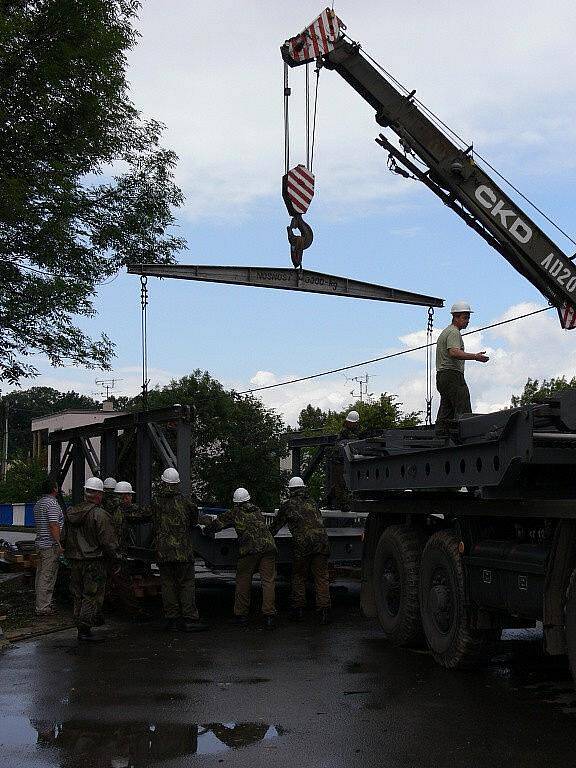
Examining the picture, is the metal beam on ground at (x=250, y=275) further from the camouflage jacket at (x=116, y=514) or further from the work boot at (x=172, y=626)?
the work boot at (x=172, y=626)

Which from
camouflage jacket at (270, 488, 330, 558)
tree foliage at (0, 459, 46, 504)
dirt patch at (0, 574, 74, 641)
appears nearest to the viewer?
dirt patch at (0, 574, 74, 641)

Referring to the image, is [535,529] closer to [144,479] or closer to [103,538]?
[103,538]

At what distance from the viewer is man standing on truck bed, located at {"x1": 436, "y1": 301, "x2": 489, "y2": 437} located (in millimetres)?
9938

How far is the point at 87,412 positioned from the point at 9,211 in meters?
63.6

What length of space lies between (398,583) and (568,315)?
4106 mm

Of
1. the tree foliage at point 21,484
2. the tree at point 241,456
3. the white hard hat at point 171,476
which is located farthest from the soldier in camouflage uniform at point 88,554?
the tree foliage at point 21,484

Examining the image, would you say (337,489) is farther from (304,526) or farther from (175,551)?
(175,551)

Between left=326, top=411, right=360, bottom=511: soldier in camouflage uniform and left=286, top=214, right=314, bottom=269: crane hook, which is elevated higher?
left=286, top=214, right=314, bottom=269: crane hook

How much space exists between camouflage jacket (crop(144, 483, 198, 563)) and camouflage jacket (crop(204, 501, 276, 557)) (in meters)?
0.36

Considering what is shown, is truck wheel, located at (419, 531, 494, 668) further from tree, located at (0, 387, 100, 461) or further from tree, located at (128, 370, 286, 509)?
tree, located at (0, 387, 100, 461)

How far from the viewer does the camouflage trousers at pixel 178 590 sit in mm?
11664

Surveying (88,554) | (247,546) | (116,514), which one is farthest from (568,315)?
(88,554)

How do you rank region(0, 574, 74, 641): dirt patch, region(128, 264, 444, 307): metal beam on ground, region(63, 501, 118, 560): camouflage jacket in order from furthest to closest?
region(128, 264, 444, 307): metal beam on ground < region(0, 574, 74, 641): dirt patch < region(63, 501, 118, 560): camouflage jacket

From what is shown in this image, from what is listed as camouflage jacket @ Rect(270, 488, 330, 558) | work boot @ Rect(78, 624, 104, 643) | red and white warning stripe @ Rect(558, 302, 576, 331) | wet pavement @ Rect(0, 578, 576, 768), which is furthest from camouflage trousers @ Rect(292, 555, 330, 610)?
red and white warning stripe @ Rect(558, 302, 576, 331)
